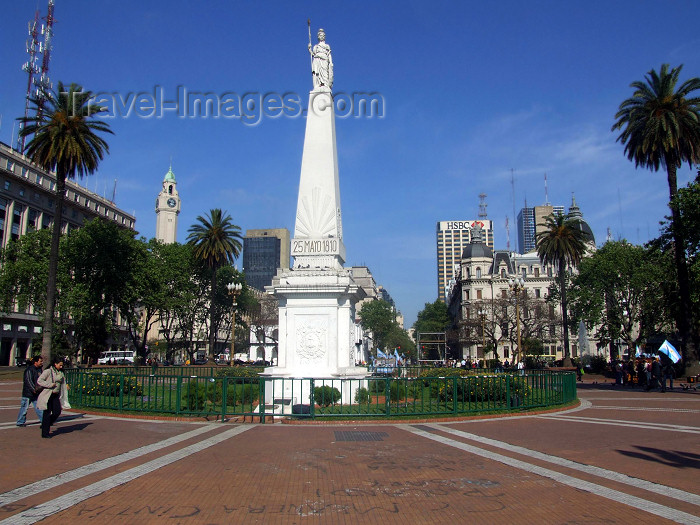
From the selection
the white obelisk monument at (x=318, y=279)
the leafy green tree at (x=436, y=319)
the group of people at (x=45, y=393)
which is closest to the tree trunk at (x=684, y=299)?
the white obelisk monument at (x=318, y=279)

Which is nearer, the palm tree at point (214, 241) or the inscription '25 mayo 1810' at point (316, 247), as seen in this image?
the inscription '25 mayo 1810' at point (316, 247)

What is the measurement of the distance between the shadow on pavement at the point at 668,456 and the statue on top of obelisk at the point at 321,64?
16.4 meters

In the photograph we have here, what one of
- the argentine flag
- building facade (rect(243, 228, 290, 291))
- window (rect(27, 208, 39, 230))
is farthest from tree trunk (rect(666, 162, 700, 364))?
building facade (rect(243, 228, 290, 291))

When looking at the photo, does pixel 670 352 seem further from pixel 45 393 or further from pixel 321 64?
pixel 45 393

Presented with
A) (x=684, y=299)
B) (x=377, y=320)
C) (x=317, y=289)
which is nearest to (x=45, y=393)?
(x=317, y=289)

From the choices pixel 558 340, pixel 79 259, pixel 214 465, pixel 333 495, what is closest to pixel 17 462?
pixel 214 465

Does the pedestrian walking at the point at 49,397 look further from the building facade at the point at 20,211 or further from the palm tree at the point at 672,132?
the building facade at the point at 20,211

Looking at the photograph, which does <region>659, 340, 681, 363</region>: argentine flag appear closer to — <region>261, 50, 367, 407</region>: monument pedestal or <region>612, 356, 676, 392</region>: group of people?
<region>612, 356, 676, 392</region>: group of people

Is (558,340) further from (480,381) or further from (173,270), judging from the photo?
(480,381)

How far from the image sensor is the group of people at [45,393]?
11.4 m

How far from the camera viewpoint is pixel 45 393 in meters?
11.6

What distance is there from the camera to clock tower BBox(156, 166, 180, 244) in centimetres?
10625

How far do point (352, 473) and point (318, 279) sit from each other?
36.5ft

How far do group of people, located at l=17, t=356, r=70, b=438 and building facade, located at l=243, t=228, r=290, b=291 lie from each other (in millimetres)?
149756
